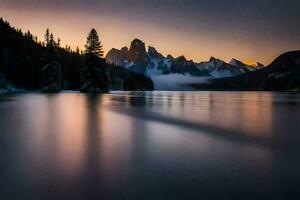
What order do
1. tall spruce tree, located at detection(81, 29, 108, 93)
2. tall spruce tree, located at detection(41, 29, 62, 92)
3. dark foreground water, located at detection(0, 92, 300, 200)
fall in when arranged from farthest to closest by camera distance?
tall spruce tree, located at detection(41, 29, 62, 92)
tall spruce tree, located at detection(81, 29, 108, 93)
dark foreground water, located at detection(0, 92, 300, 200)

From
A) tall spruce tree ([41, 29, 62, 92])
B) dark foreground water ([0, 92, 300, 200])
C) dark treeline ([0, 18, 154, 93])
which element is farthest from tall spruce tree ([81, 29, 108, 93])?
dark foreground water ([0, 92, 300, 200])

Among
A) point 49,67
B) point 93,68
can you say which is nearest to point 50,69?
point 49,67

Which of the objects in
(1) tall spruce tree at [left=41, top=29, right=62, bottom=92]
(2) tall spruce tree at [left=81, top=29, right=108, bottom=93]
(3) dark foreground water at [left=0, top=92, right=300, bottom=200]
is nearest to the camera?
(3) dark foreground water at [left=0, top=92, right=300, bottom=200]

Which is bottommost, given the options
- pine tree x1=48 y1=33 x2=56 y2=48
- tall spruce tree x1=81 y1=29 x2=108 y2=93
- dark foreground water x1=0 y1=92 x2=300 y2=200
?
dark foreground water x1=0 y1=92 x2=300 y2=200

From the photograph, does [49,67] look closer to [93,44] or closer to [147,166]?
[93,44]

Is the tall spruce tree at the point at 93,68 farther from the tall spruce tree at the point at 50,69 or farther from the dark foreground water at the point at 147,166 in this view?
the dark foreground water at the point at 147,166

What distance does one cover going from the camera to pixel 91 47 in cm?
8638

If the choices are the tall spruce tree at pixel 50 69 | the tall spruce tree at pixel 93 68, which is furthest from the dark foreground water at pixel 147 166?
the tall spruce tree at pixel 50 69

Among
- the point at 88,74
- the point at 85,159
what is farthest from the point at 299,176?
the point at 88,74

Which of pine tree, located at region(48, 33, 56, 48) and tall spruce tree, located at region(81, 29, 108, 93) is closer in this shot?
tall spruce tree, located at region(81, 29, 108, 93)

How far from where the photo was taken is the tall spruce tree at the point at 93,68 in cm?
8400

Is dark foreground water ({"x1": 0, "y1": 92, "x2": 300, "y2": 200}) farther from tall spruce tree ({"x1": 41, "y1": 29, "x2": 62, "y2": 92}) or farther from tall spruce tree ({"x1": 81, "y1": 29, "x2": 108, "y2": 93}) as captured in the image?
tall spruce tree ({"x1": 41, "y1": 29, "x2": 62, "y2": 92})

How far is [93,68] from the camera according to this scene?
83562 mm

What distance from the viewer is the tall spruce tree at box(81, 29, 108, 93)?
84000mm
